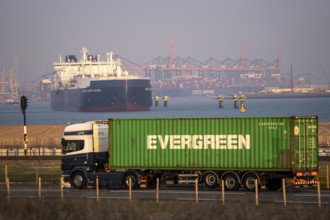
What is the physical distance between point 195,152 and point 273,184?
3.89 meters

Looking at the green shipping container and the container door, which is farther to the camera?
the green shipping container

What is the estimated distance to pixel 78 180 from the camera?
38.8m

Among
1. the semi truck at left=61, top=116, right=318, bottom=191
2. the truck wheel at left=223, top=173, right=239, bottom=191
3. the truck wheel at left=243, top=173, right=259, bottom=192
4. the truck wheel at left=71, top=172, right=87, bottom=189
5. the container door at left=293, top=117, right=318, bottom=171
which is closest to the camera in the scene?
the container door at left=293, top=117, right=318, bottom=171

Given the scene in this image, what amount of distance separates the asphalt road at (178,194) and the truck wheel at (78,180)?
0.43 meters

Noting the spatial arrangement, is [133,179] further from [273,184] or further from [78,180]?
[273,184]

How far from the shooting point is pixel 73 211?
1040 inches

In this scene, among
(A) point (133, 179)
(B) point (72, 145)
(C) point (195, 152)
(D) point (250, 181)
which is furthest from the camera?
(B) point (72, 145)

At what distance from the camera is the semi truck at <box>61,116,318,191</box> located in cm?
3534

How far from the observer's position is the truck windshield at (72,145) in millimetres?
39244

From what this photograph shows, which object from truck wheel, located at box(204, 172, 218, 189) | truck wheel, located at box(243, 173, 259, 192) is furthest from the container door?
truck wheel, located at box(204, 172, 218, 189)

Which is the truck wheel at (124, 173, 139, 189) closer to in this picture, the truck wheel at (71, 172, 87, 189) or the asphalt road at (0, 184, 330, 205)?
the asphalt road at (0, 184, 330, 205)

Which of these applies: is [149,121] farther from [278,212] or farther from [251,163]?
[278,212]

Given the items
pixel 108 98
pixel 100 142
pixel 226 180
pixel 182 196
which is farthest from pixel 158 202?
pixel 108 98

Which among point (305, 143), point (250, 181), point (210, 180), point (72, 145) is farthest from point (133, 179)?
point (305, 143)
